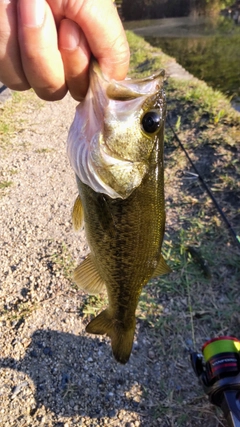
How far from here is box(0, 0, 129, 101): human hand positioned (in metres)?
1.00

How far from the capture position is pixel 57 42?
1075mm

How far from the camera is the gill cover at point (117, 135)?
4.05ft

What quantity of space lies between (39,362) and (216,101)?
473cm

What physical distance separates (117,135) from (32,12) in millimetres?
462

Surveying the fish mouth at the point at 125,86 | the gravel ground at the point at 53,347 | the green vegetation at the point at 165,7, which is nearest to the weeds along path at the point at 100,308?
the gravel ground at the point at 53,347

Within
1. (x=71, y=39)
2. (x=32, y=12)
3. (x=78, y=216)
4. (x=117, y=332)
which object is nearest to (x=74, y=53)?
(x=71, y=39)

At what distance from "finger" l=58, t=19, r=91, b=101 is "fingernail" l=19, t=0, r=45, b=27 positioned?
90mm

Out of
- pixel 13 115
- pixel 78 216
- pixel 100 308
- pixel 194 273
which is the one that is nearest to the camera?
pixel 78 216

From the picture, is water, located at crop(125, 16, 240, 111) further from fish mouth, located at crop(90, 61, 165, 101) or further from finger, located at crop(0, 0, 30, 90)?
finger, located at crop(0, 0, 30, 90)

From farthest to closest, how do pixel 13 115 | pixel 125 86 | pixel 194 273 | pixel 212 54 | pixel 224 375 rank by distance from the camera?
pixel 212 54 → pixel 13 115 → pixel 194 273 → pixel 224 375 → pixel 125 86

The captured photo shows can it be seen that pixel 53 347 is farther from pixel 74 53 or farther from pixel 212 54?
pixel 212 54

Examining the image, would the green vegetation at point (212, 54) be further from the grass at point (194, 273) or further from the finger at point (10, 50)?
the finger at point (10, 50)

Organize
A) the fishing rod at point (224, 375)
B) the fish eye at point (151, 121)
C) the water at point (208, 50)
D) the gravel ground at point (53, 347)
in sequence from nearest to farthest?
the fish eye at point (151, 121), the fishing rod at point (224, 375), the gravel ground at point (53, 347), the water at point (208, 50)

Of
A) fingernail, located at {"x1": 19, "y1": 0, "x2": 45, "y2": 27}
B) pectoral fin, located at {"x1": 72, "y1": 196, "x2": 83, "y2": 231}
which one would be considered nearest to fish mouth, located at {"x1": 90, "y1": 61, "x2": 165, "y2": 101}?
fingernail, located at {"x1": 19, "y1": 0, "x2": 45, "y2": 27}
